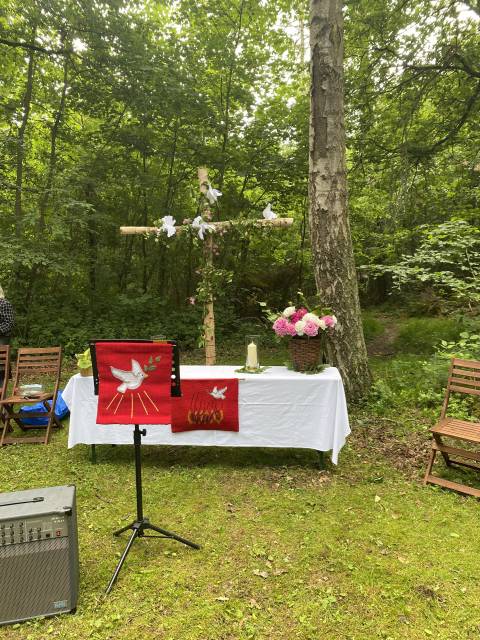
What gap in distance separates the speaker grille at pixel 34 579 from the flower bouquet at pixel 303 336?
8.24 ft

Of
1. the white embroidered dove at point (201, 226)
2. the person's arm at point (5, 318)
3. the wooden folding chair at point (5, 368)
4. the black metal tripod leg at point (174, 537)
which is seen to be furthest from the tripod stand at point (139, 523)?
the person's arm at point (5, 318)

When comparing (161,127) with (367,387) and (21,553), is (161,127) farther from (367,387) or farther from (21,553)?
(21,553)

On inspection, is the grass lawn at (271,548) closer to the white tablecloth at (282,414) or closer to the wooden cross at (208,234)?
the white tablecloth at (282,414)

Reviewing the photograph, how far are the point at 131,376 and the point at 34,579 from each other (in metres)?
1.18

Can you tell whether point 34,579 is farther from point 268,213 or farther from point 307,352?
point 268,213

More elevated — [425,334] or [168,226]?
[168,226]

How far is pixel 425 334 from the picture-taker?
9.48m

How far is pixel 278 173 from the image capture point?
1002 centimetres

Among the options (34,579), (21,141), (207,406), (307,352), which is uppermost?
(21,141)

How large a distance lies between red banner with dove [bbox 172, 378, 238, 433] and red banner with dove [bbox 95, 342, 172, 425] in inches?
46.4

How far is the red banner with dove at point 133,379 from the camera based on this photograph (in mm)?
2713

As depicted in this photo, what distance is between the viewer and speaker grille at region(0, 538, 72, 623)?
7.13ft

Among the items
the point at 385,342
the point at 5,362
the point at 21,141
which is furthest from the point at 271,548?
the point at 21,141

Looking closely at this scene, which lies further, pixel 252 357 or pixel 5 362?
pixel 5 362
